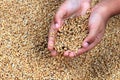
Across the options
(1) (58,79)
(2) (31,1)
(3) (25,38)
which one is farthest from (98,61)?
(2) (31,1)

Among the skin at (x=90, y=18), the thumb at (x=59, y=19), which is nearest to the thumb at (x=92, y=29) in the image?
the skin at (x=90, y=18)

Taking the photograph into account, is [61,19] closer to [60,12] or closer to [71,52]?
[60,12]

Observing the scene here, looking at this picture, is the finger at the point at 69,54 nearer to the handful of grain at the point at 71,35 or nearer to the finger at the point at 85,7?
the handful of grain at the point at 71,35

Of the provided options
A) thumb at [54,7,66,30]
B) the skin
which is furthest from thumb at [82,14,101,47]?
thumb at [54,7,66,30]

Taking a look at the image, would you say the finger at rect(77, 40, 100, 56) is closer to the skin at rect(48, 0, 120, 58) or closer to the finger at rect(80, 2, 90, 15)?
the skin at rect(48, 0, 120, 58)

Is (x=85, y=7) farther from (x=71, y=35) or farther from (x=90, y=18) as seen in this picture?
(x=71, y=35)

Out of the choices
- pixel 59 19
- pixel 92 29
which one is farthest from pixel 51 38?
pixel 92 29
